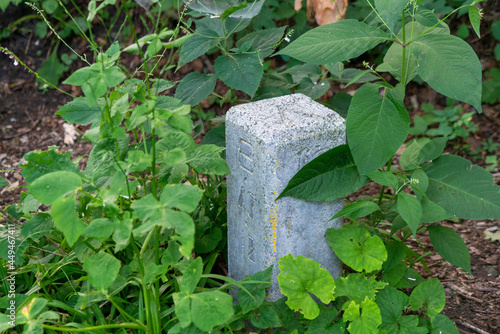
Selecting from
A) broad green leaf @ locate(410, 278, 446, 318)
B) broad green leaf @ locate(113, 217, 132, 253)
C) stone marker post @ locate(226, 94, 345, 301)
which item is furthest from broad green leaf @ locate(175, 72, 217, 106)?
broad green leaf @ locate(410, 278, 446, 318)

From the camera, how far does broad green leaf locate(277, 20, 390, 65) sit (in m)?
1.71

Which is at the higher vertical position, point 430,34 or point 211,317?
point 430,34

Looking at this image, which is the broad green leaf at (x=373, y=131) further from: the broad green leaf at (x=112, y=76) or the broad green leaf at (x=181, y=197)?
the broad green leaf at (x=112, y=76)

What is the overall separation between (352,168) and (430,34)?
572 millimetres

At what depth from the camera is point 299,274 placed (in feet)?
5.64

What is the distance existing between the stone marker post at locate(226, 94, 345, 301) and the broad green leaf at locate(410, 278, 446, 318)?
35 centimetres

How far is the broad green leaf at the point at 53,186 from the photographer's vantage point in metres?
1.46

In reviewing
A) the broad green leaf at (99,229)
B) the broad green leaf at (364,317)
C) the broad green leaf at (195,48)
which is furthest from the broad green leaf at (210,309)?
the broad green leaf at (195,48)

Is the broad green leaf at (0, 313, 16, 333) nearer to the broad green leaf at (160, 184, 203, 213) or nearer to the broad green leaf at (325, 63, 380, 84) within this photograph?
the broad green leaf at (160, 184, 203, 213)

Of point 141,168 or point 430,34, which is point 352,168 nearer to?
point 430,34

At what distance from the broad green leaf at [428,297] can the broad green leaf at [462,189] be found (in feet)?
0.97

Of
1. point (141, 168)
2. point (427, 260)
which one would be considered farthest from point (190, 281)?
point (427, 260)

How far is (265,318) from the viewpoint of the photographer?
5.56 feet

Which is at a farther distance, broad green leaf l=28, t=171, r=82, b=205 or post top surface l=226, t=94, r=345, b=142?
post top surface l=226, t=94, r=345, b=142
